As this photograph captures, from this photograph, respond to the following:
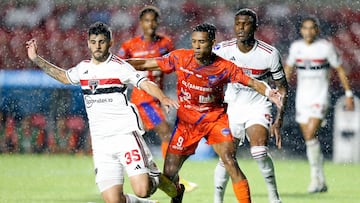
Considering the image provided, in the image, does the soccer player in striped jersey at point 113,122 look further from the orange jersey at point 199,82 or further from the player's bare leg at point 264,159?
the player's bare leg at point 264,159

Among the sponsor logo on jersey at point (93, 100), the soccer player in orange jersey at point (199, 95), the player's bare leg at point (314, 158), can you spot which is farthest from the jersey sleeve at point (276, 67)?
the player's bare leg at point (314, 158)

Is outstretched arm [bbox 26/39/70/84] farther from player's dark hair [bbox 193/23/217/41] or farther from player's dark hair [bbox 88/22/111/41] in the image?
player's dark hair [bbox 193/23/217/41]

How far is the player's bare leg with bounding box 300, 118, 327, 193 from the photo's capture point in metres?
13.6

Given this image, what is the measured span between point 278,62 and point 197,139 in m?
1.32

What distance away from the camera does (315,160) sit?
1382 cm

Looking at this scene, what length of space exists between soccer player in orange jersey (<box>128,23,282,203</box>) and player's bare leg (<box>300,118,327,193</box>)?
340cm

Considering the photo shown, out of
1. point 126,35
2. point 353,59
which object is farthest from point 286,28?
point 126,35

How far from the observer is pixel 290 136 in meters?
18.7

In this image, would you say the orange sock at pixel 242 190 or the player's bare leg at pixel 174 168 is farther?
the player's bare leg at pixel 174 168

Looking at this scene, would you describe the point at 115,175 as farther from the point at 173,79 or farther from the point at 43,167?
the point at 173,79

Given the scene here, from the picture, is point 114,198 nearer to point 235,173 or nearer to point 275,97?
point 235,173

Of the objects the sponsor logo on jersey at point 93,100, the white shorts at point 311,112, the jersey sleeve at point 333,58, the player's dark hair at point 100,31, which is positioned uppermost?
the player's dark hair at point 100,31

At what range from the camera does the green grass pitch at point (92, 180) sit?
12.6 m

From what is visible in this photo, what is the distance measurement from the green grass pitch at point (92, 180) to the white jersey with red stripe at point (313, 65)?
111 centimetres
